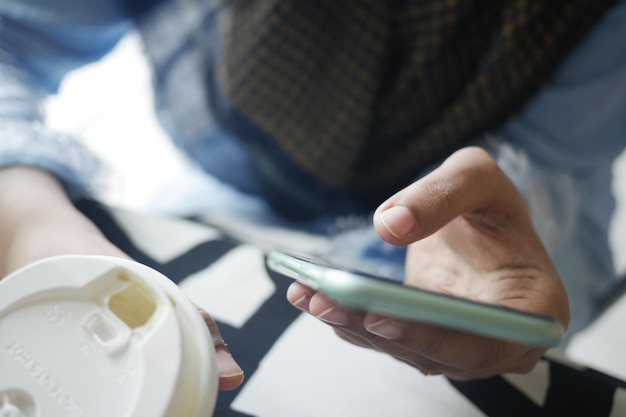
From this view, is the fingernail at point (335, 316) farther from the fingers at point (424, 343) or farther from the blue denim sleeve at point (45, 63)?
the blue denim sleeve at point (45, 63)

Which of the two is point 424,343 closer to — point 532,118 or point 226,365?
point 226,365

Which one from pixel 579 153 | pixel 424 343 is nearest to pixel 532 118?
pixel 579 153

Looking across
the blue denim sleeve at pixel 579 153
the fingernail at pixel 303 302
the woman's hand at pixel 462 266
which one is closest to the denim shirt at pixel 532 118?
the blue denim sleeve at pixel 579 153

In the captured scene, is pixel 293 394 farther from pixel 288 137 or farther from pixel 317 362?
pixel 288 137

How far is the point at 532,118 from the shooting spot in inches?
18.9

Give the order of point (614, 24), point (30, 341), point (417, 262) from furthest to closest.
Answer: point (614, 24)
point (417, 262)
point (30, 341)

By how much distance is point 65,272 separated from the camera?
192mm

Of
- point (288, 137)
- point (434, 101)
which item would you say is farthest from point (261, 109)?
point (434, 101)

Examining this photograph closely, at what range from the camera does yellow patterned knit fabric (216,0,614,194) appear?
0.43 metres

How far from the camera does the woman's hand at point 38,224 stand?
0.85 ft

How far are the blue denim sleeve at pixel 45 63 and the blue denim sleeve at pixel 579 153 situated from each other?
1.14ft

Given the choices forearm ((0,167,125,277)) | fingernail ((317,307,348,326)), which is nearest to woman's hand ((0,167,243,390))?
forearm ((0,167,125,277))

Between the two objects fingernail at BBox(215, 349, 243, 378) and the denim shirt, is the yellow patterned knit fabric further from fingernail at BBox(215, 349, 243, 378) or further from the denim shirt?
fingernail at BBox(215, 349, 243, 378)

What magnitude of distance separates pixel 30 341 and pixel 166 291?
0.05 m
